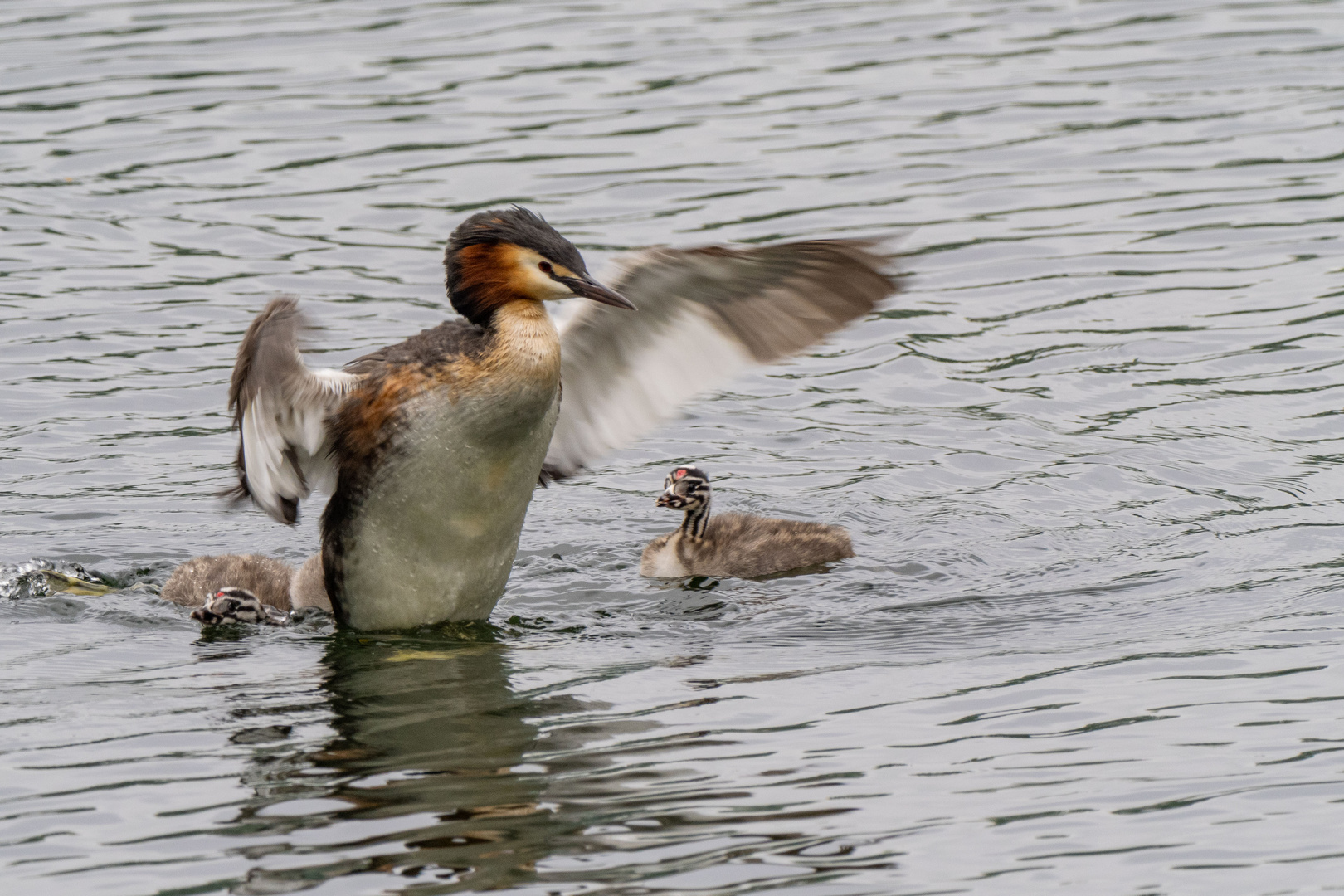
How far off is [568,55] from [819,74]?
2505 millimetres

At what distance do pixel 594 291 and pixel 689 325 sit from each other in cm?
79

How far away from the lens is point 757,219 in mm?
15227

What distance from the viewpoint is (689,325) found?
876 centimetres

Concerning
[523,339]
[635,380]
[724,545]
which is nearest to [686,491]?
[724,545]

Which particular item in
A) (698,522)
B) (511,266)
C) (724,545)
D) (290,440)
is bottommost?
(724,545)

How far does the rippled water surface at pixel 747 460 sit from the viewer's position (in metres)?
6.46

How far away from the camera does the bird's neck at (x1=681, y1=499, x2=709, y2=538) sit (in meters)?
10.1

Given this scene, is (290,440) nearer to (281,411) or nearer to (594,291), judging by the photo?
(281,411)

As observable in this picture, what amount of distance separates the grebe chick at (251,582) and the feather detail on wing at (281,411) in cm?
70

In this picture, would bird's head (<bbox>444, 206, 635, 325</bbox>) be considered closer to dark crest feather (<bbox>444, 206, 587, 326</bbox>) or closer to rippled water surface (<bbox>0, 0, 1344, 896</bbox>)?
dark crest feather (<bbox>444, 206, 587, 326</bbox>)

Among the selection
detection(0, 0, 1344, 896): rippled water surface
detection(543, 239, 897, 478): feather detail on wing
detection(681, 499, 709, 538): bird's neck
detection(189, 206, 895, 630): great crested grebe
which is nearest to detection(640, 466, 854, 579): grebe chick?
detection(681, 499, 709, 538): bird's neck

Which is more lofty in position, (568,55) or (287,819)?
(568,55)

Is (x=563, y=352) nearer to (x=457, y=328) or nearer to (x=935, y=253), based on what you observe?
(x=457, y=328)

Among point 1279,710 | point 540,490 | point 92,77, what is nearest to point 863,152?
point 540,490
